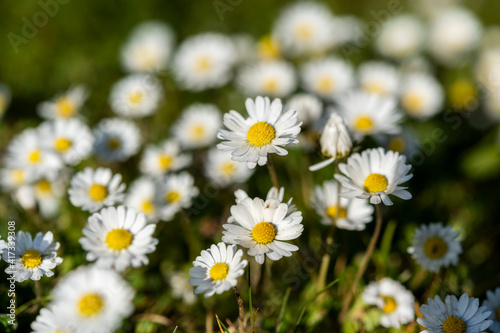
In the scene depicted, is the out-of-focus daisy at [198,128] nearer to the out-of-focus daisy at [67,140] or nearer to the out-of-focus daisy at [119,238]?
the out-of-focus daisy at [67,140]

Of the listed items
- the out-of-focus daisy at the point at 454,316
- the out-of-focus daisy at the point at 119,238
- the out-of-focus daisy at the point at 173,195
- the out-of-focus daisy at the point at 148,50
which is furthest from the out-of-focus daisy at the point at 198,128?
the out-of-focus daisy at the point at 454,316

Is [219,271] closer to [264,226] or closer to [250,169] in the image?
[264,226]

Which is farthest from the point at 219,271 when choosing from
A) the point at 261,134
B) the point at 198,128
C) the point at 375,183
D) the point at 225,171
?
the point at 198,128

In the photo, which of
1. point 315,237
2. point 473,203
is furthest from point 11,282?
point 473,203

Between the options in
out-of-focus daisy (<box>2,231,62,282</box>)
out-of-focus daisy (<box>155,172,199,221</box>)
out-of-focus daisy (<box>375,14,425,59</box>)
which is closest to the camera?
out-of-focus daisy (<box>2,231,62,282</box>)

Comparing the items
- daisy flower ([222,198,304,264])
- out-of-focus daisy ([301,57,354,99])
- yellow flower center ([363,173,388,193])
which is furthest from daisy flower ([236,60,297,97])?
daisy flower ([222,198,304,264])

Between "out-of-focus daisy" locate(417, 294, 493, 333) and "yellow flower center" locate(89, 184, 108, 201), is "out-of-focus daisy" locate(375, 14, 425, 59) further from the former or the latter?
"yellow flower center" locate(89, 184, 108, 201)

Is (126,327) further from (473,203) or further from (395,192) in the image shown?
(473,203)
